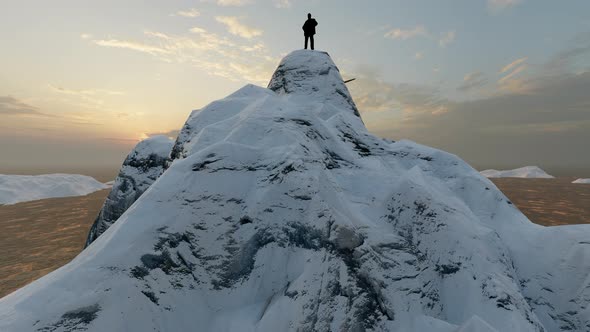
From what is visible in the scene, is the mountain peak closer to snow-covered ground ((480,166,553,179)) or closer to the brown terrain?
the brown terrain

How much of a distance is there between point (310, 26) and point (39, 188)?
1716 inches

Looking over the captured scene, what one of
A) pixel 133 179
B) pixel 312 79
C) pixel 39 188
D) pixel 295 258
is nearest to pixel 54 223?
pixel 133 179

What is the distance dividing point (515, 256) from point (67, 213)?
3173 centimetres

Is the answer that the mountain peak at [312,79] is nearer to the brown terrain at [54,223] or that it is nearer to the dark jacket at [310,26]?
the dark jacket at [310,26]

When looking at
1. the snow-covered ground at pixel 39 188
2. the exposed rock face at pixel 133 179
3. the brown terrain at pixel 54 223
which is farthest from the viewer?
the snow-covered ground at pixel 39 188

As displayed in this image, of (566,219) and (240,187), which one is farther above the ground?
(240,187)

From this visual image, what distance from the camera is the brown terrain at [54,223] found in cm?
1282

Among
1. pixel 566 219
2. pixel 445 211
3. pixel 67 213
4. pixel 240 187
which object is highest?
pixel 240 187

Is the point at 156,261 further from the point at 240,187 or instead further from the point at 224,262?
the point at 240,187

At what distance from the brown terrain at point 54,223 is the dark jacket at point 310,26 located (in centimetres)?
1641

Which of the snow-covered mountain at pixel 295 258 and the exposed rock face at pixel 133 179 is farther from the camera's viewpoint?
the exposed rock face at pixel 133 179

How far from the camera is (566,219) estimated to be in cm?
1928

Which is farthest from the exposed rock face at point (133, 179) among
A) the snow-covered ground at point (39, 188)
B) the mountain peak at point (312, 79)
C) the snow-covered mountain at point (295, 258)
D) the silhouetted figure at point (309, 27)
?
the snow-covered ground at point (39, 188)

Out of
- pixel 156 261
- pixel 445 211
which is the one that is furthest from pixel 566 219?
pixel 156 261
